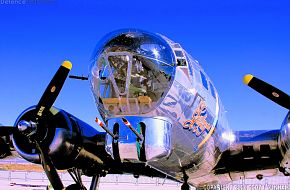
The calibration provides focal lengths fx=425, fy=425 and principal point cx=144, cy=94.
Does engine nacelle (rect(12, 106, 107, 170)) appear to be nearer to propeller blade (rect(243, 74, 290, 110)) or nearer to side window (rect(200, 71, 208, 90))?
side window (rect(200, 71, 208, 90))

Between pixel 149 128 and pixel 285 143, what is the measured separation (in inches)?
160

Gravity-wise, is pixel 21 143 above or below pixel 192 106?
below

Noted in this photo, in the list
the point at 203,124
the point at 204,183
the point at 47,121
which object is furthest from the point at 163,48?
the point at 204,183

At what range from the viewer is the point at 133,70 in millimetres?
7641

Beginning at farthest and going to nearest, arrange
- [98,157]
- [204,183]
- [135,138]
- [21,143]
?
[204,183] → [98,157] → [21,143] → [135,138]

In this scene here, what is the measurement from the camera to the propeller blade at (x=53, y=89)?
947cm

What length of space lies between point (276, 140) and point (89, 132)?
4.94 metres

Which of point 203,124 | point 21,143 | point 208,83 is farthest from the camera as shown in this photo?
point 21,143

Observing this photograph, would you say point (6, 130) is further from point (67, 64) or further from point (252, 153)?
point (252, 153)

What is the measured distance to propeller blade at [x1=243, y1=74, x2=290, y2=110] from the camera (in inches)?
375

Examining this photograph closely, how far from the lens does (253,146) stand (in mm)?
11336

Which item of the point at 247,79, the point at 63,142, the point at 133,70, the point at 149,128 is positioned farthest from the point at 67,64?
the point at 247,79

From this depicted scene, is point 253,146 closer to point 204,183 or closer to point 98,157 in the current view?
point 204,183

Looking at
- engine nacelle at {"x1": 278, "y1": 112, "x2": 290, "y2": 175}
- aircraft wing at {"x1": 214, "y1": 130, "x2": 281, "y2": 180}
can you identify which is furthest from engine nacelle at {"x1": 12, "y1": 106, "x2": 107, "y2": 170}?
engine nacelle at {"x1": 278, "y1": 112, "x2": 290, "y2": 175}
